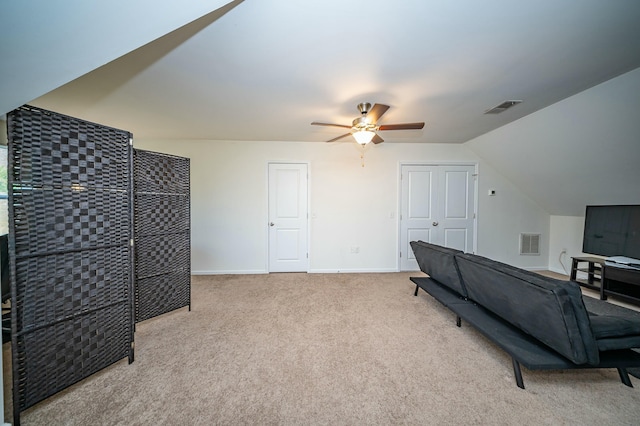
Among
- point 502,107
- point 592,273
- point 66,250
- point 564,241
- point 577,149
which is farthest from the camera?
point 564,241

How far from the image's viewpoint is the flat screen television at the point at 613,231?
3.11 meters

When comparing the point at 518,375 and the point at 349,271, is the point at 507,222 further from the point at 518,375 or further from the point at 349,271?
the point at 518,375

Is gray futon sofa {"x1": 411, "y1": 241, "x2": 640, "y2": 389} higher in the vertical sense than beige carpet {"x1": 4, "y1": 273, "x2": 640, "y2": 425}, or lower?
higher

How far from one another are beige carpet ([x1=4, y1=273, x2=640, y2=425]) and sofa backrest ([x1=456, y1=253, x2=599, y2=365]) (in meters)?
0.41

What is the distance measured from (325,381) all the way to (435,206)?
3.89 meters

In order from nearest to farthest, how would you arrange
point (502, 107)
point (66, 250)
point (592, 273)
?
1. point (66, 250)
2. point (502, 107)
3. point (592, 273)

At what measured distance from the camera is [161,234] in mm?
2592

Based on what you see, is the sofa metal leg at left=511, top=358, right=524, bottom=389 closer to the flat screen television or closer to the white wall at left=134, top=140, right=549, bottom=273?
the white wall at left=134, top=140, right=549, bottom=273

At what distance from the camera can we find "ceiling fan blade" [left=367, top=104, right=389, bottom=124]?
7.47 ft

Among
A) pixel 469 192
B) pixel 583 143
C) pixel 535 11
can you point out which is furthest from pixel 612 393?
pixel 469 192

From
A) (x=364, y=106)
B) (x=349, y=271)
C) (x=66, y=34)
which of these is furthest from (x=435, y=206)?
(x=66, y=34)

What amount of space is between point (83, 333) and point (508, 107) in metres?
4.76

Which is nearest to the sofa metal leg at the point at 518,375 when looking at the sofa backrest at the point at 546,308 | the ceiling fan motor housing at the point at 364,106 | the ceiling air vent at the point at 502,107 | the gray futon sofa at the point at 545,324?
the gray futon sofa at the point at 545,324

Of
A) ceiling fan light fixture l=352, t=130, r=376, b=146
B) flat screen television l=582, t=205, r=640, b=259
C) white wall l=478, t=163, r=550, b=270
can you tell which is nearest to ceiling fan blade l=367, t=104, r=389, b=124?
ceiling fan light fixture l=352, t=130, r=376, b=146
